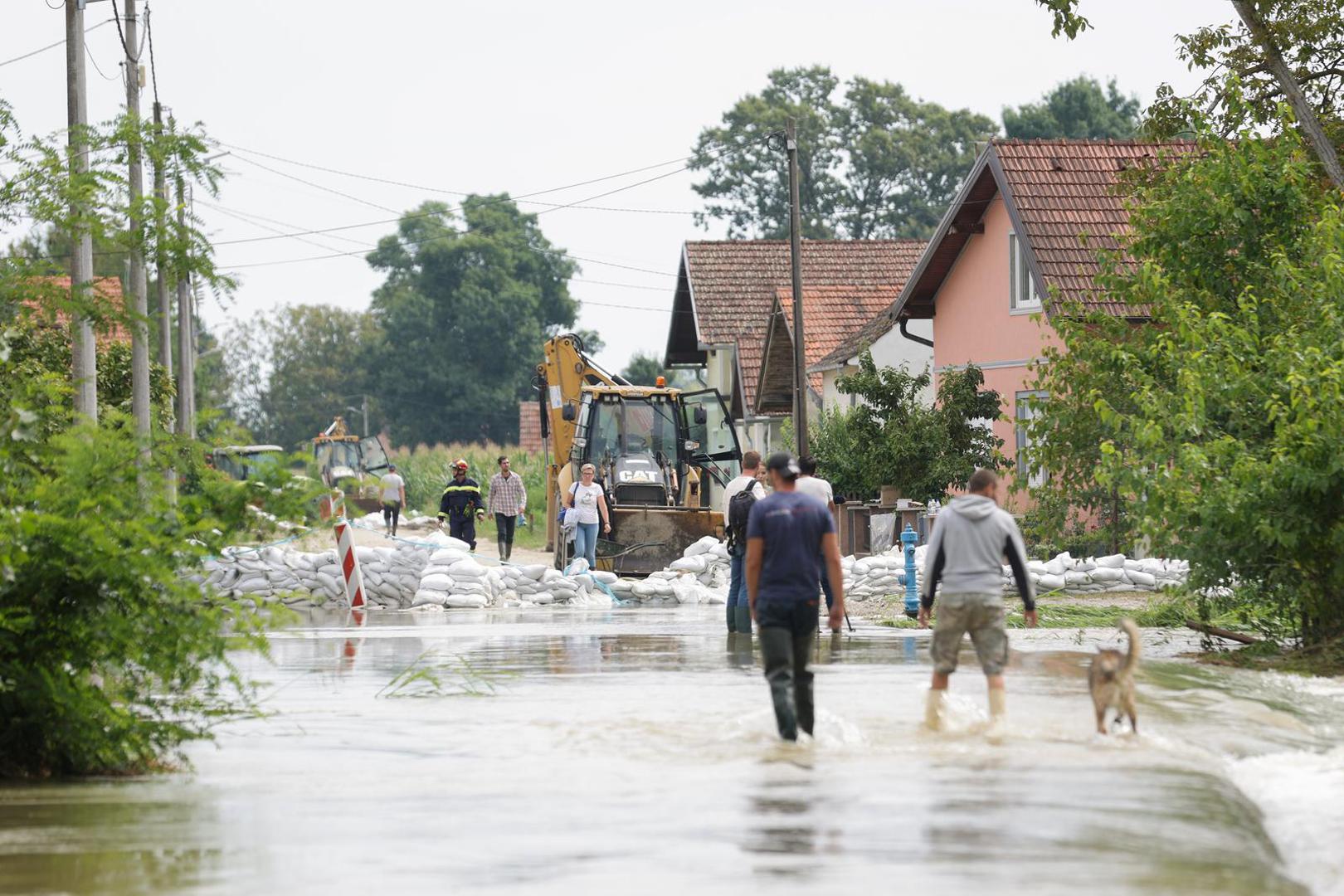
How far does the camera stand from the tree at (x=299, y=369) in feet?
400

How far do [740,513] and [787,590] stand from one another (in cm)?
662

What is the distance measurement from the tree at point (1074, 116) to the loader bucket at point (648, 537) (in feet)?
202

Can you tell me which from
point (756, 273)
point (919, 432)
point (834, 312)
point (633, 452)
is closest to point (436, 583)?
point (633, 452)

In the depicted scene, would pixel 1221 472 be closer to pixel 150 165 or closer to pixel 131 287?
pixel 150 165

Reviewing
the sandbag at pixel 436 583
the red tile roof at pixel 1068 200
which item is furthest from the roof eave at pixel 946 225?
the sandbag at pixel 436 583

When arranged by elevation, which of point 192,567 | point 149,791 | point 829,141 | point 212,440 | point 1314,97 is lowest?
point 149,791

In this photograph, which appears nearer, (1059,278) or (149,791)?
(149,791)

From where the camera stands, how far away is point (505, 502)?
3453 cm

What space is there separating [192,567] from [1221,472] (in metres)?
8.34

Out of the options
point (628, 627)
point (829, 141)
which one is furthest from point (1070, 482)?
point (829, 141)

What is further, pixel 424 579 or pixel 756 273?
pixel 756 273

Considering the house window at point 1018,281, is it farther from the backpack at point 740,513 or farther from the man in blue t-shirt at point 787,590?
the man in blue t-shirt at point 787,590

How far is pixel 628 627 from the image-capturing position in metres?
22.3

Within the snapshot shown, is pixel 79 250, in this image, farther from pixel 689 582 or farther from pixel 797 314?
pixel 797 314
